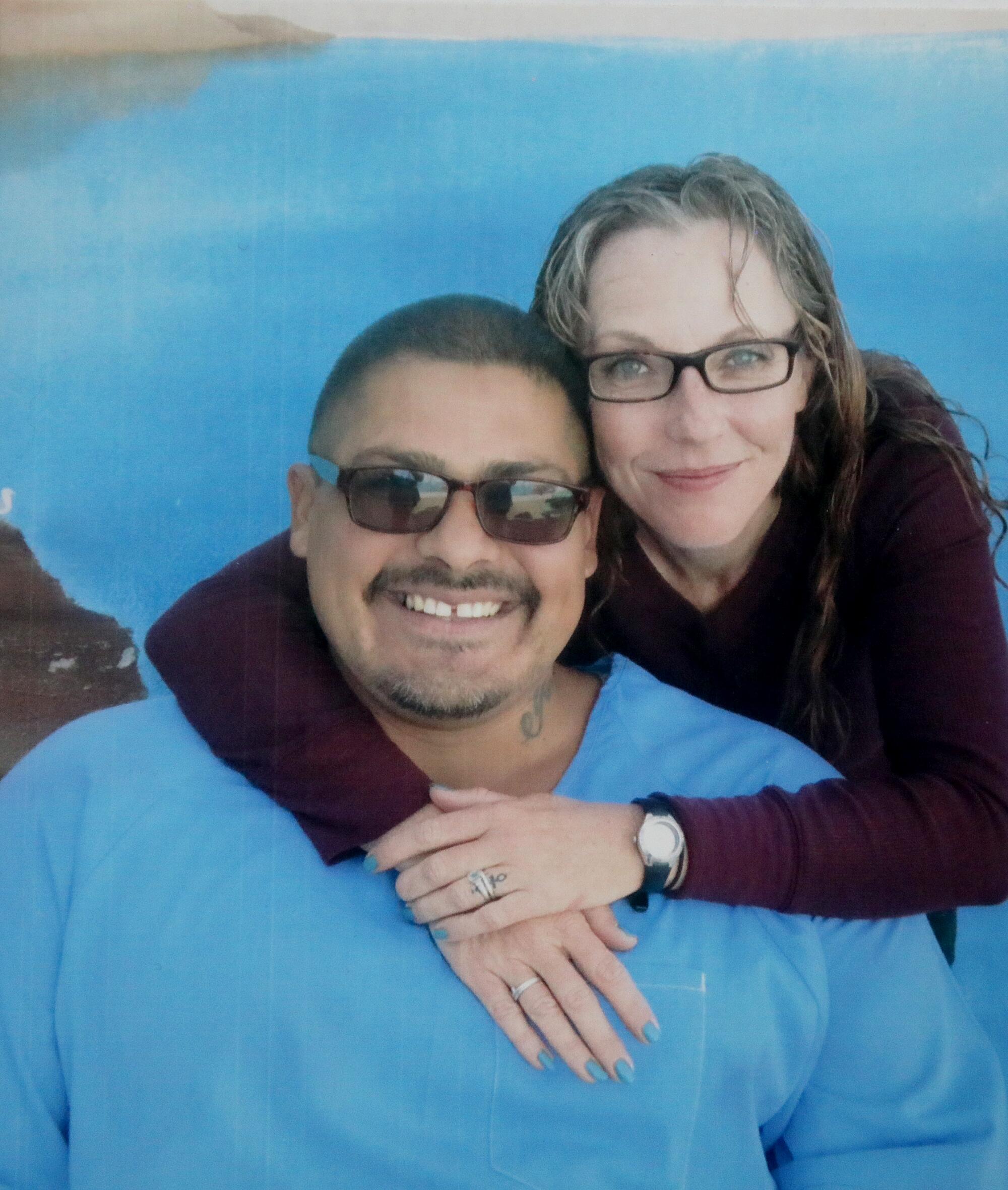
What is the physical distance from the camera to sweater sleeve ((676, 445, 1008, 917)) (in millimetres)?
1471

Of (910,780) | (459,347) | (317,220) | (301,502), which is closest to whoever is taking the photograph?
(910,780)

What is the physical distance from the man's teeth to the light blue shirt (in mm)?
391

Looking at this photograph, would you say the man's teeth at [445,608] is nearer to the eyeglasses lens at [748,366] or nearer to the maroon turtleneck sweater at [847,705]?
the maroon turtleneck sweater at [847,705]

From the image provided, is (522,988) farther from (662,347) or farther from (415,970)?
(662,347)

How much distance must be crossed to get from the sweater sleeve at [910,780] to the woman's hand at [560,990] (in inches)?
6.6

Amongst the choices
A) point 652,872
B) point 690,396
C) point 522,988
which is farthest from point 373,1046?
point 690,396

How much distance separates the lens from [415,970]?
1479 mm

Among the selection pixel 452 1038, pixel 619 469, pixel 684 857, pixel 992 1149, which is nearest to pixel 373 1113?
pixel 452 1038

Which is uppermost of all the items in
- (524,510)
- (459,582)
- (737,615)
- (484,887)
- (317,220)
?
(317,220)

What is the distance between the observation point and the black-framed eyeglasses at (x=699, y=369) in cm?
165

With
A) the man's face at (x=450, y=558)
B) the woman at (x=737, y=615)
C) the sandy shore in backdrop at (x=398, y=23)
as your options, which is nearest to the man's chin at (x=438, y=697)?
the man's face at (x=450, y=558)

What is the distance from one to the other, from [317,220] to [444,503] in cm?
69

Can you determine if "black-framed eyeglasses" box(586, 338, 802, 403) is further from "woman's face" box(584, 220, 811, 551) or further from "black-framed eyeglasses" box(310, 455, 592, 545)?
"black-framed eyeglasses" box(310, 455, 592, 545)

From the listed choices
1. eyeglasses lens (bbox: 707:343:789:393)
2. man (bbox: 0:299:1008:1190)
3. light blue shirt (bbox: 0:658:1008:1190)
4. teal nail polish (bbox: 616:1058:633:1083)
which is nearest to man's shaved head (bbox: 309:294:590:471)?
man (bbox: 0:299:1008:1190)
